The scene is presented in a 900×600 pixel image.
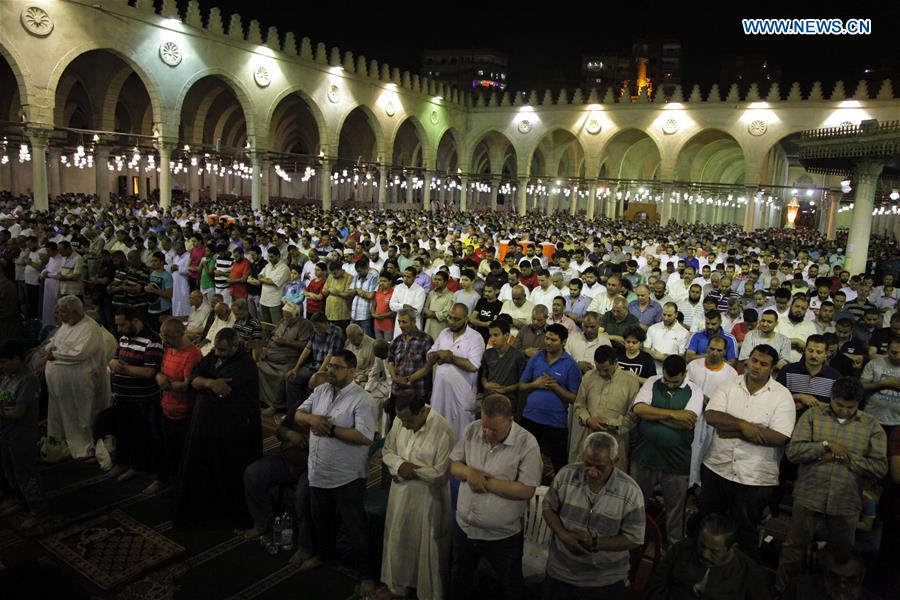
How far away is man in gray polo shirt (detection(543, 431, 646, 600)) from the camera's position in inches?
123

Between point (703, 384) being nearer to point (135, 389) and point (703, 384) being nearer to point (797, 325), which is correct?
point (797, 325)

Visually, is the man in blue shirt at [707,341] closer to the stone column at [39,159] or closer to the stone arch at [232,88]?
the stone column at [39,159]

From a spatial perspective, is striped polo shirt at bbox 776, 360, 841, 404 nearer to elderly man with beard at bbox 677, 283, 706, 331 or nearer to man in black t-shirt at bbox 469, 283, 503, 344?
elderly man with beard at bbox 677, 283, 706, 331

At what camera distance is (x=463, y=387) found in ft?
18.7

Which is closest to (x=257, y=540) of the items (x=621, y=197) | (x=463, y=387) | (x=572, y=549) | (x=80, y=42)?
(x=463, y=387)

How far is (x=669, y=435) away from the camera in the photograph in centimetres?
424

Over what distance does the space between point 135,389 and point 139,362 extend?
248 mm

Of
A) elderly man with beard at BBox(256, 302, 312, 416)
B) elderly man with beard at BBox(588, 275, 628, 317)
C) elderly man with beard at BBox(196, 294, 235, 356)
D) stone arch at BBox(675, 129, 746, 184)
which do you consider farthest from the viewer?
stone arch at BBox(675, 129, 746, 184)

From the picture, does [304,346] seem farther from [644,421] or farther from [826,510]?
[826,510]

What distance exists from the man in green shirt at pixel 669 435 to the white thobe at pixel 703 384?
68cm

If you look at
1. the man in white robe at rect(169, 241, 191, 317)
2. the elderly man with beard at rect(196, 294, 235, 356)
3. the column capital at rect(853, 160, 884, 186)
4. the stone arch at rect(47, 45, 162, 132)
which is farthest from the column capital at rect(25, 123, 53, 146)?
the column capital at rect(853, 160, 884, 186)

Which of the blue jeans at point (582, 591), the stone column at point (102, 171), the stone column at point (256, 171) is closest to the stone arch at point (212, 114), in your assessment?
the stone column at point (256, 171)

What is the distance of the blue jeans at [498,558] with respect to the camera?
138 inches

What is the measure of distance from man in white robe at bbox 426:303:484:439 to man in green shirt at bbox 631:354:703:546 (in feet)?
5.60
